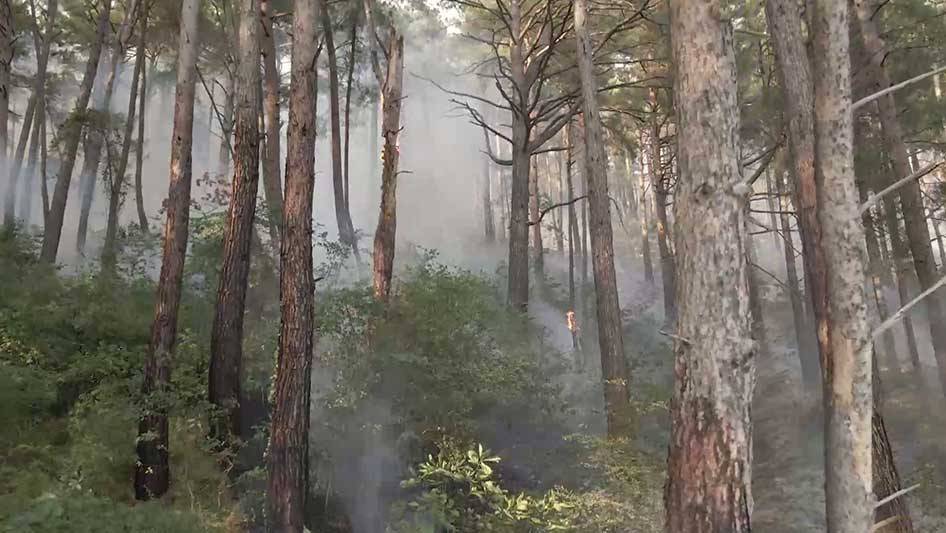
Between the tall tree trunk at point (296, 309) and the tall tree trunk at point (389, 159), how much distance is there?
4.19m

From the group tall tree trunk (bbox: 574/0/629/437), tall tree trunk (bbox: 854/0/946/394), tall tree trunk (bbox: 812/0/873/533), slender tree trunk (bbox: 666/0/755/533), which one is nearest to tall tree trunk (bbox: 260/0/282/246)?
tall tree trunk (bbox: 574/0/629/437)

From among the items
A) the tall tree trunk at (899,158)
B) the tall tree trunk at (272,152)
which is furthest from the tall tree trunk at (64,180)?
the tall tree trunk at (899,158)

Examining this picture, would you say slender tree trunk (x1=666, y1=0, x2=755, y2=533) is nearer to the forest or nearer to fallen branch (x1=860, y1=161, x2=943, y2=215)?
the forest

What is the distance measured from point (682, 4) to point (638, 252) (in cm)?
3798

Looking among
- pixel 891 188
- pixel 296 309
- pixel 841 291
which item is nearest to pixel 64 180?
pixel 296 309

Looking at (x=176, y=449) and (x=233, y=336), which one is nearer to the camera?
(x=176, y=449)

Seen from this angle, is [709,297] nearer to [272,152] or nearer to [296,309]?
→ [296,309]

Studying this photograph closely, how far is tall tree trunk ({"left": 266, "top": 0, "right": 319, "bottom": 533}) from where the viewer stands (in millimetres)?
5949

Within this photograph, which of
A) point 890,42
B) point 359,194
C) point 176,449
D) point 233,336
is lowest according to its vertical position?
point 176,449

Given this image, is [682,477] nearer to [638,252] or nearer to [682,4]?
[682,4]

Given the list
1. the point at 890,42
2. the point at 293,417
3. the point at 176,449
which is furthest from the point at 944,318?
the point at 176,449

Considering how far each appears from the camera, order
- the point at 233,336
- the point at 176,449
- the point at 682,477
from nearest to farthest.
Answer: the point at 682,477, the point at 176,449, the point at 233,336

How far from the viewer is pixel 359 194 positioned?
151 ft

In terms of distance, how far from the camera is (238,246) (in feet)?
25.6
